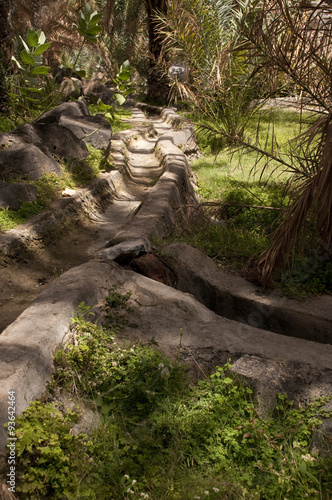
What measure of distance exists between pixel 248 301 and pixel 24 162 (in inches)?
165

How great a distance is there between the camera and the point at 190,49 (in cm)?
810

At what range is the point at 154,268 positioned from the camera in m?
4.11

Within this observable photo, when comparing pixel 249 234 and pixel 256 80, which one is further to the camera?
pixel 249 234

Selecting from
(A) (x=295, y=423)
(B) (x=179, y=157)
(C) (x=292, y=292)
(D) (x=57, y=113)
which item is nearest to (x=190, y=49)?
(B) (x=179, y=157)

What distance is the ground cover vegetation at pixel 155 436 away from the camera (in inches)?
75.9

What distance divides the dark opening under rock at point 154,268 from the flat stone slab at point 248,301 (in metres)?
0.12

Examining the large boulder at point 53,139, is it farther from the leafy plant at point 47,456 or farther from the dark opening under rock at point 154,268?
the leafy plant at point 47,456

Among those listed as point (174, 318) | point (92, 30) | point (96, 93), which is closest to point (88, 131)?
point (92, 30)

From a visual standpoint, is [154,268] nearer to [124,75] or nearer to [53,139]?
[53,139]

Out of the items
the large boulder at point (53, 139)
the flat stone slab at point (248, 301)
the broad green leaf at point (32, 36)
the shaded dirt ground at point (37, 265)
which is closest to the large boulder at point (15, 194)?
the shaded dirt ground at point (37, 265)

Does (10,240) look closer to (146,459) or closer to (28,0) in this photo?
(146,459)

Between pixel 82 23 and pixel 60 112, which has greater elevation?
pixel 82 23

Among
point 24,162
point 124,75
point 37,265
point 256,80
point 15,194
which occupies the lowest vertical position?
point 37,265

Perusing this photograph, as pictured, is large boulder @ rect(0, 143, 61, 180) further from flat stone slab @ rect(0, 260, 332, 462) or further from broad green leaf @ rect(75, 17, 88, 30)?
flat stone slab @ rect(0, 260, 332, 462)
